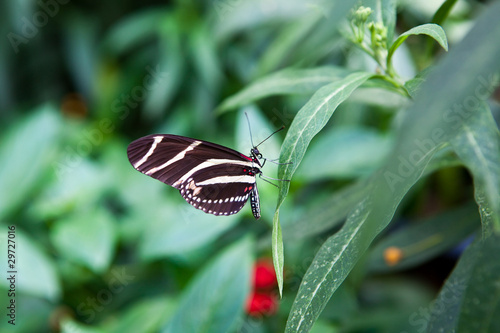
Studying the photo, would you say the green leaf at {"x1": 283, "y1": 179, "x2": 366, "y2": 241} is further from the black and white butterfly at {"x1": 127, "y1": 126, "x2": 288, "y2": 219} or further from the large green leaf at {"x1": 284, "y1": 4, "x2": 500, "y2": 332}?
the large green leaf at {"x1": 284, "y1": 4, "x2": 500, "y2": 332}

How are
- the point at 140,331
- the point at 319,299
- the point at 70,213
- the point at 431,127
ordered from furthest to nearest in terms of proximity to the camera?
the point at 70,213 < the point at 140,331 < the point at 319,299 < the point at 431,127

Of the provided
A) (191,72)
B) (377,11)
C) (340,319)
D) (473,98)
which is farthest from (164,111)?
(473,98)

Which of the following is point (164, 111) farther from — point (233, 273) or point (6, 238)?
point (233, 273)

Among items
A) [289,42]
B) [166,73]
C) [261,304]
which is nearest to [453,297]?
[261,304]

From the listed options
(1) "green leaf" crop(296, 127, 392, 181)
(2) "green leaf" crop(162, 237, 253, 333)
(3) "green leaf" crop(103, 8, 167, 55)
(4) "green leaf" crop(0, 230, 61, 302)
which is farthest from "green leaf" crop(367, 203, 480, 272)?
(3) "green leaf" crop(103, 8, 167, 55)

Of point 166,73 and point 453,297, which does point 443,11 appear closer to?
point 453,297

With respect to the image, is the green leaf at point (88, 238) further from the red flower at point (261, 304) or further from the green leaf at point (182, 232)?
the red flower at point (261, 304)
